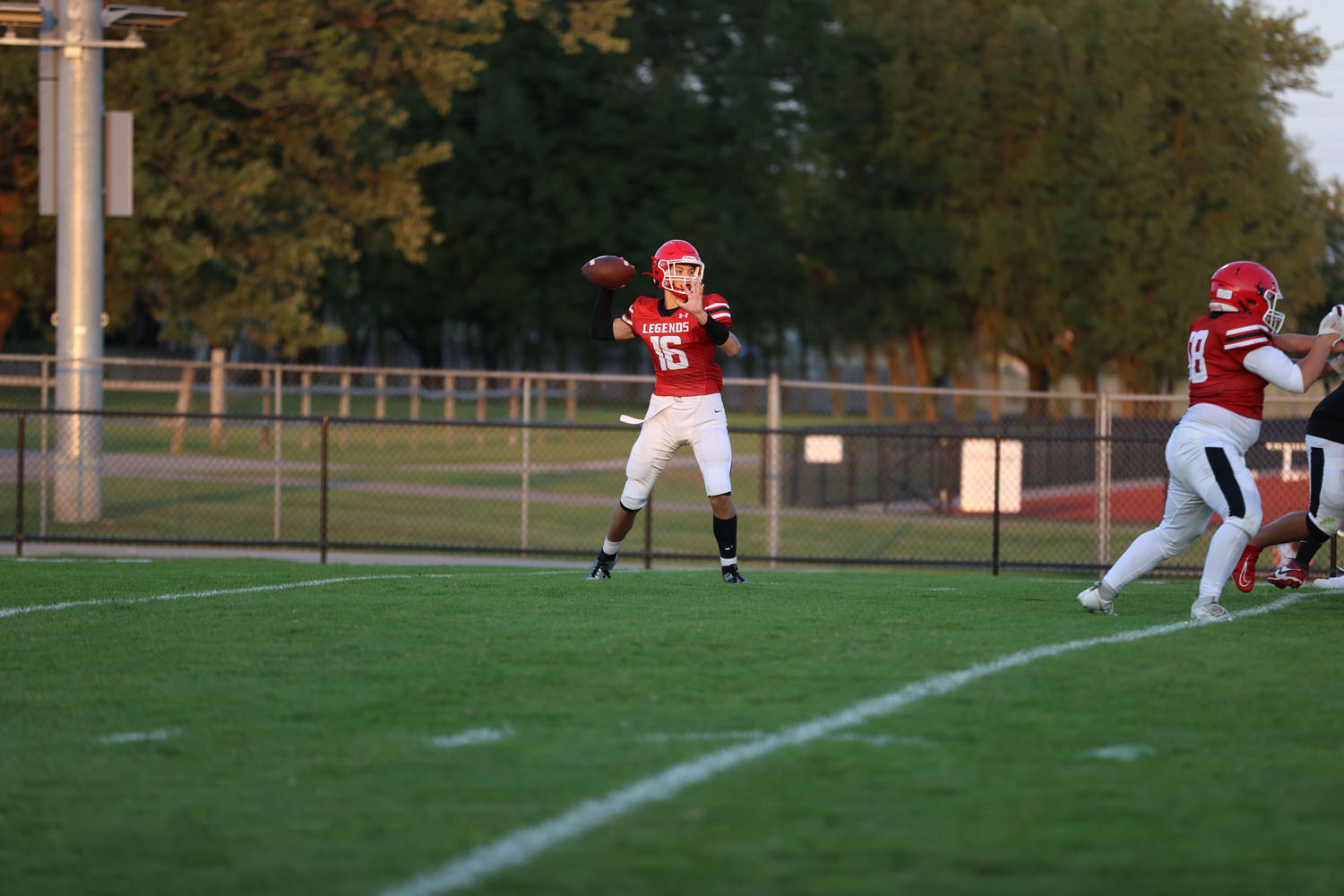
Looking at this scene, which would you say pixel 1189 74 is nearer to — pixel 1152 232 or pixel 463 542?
pixel 1152 232

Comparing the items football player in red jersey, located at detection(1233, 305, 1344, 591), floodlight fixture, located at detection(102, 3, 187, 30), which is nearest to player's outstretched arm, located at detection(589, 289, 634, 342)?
football player in red jersey, located at detection(1233, 305, 1344, 591)

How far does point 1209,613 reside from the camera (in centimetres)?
798

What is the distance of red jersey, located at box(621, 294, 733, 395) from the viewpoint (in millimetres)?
9477

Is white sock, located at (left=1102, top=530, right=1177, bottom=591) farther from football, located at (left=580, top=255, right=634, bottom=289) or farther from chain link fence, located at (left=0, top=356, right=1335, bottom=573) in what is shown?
chain link fence, located at (left=0, top=356, right=1335, bottom=573)

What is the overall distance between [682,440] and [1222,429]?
3.33m

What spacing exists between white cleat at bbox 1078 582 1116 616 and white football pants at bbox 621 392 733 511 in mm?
2348

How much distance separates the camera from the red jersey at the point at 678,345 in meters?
9.48

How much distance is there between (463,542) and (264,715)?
39.8 ft

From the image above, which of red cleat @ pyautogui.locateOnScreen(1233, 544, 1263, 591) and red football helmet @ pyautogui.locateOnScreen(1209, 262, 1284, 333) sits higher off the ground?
red football helmet @ pyautogui.locateOnScreen(1209, 262, 1284, 333)

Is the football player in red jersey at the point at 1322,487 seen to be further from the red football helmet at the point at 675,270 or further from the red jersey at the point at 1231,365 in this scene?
the red football helmet at the point at 675,270

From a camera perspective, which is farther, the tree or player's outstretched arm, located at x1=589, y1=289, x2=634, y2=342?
the tree

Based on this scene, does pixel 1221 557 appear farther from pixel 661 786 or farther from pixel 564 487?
pixel 564 487

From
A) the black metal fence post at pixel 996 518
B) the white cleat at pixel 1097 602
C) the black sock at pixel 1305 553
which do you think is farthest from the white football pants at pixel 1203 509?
the black metal fence post at pixel 996 518

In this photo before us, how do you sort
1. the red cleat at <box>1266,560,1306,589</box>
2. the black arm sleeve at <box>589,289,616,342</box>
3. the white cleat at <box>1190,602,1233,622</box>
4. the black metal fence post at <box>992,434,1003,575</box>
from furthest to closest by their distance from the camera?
the black metal fence post at <box>992,434,1003,575</box> < the black arm sleeve at <box>589,289,616,342</box> < the red cleat at <box>1266,560,1306,589</box> < the white cleat at <box>1190,602,1233,622</box>
